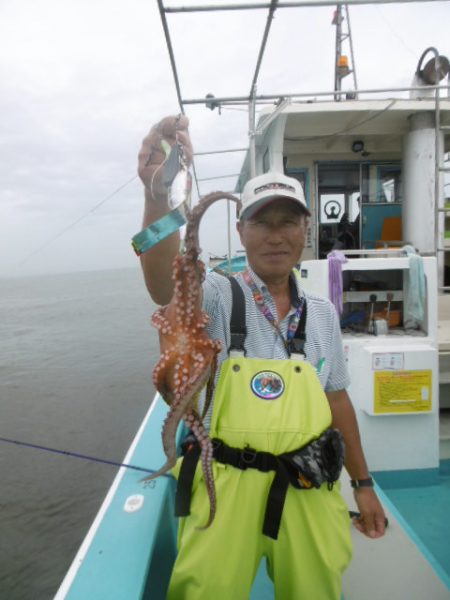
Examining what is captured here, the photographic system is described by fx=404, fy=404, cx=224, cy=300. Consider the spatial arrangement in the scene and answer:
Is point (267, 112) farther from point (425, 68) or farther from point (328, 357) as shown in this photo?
point (328, 357)

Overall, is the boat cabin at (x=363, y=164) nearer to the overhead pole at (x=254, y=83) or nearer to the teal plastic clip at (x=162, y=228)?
the overhead pole at (x=254, y=83)

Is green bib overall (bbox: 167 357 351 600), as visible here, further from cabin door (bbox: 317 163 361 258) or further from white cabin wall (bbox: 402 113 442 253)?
cabin door (bbox: 317 163 361 258)

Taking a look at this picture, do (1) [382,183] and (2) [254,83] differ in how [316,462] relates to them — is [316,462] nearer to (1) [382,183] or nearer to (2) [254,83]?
(2) [254,83]

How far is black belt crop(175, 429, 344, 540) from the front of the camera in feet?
5.65

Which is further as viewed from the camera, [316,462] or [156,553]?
[156,553]

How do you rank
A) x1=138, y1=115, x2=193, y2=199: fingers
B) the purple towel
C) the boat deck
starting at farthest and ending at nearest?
the purple towel → the boat deck → x1=138, y1=115, x2=193, y2=199: fingers

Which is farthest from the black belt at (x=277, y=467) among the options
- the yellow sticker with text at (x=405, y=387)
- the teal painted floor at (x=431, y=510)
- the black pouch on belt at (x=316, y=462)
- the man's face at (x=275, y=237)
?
the yellow sticker with text at (x=405, y=387)

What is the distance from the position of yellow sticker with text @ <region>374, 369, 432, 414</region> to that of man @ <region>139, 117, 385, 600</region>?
2472 mm

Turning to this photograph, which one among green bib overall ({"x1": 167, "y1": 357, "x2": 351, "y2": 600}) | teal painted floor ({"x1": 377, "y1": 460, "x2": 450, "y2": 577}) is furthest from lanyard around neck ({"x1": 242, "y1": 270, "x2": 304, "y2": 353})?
teal painted floor ({"x1": 377, "y1": 460, "x2": 450, "y2": 577})

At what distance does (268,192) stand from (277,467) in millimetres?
1225

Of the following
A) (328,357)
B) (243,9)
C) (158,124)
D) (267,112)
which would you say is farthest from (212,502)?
(267,112)

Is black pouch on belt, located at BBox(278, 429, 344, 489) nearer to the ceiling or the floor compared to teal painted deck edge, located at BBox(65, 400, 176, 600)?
nearer to the ceiling

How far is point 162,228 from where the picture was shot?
4.46ft

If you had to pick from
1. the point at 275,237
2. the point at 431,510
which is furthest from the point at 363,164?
the point at 275,237
